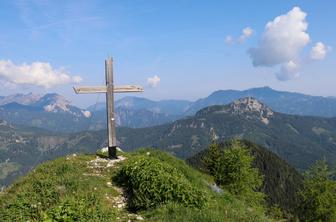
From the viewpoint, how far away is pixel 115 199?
18875 mm

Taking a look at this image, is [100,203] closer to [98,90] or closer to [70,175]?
[70,175]

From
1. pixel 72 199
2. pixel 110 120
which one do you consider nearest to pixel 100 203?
pixel 72 199

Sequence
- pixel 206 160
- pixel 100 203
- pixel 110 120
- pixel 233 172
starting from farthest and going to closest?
1. pixel 206 160
2. pixel 233 172
3. pixel 110 120
4. pixel 100 203

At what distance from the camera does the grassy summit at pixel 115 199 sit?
15.6 m

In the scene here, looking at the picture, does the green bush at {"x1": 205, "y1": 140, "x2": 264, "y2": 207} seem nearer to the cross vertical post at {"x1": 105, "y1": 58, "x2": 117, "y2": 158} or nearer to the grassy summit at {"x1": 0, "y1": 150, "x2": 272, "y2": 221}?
the cross vertical post at {"x1": 105, "y1": 58, "x2": 117, "y2": 158}

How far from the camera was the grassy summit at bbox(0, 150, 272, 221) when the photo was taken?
15555mm

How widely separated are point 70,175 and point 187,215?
8065 millimetres

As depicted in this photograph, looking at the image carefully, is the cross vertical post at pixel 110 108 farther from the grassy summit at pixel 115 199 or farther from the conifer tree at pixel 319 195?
the conifer tree at pixel 319 195

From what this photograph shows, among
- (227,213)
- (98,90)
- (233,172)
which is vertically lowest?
(233,172)

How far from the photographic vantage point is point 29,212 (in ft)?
56.4

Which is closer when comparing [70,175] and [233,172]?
[70,175]

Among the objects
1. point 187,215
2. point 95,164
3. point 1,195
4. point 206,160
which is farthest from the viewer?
point 206,160

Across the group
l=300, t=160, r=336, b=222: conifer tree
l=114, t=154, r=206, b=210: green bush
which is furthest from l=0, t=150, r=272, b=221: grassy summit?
l=300, t=160, r=336, b=222: conifer tree

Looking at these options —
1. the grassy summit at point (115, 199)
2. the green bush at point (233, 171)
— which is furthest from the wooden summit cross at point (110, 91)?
the green bush at point (233, 171)
